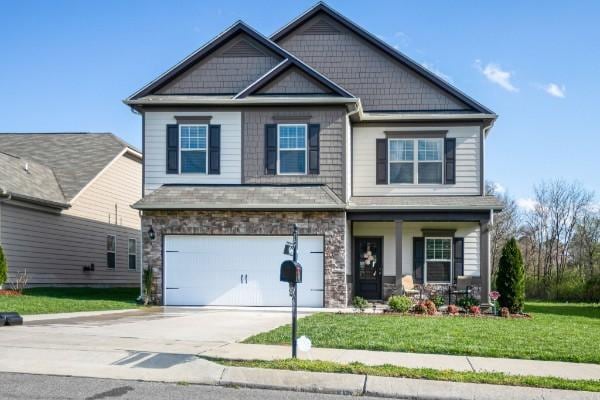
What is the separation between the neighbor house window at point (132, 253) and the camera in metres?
30.4

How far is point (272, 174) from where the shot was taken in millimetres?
20906

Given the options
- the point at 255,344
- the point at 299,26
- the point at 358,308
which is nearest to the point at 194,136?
the point at 299,26

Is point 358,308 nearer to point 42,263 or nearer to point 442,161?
point 442,161

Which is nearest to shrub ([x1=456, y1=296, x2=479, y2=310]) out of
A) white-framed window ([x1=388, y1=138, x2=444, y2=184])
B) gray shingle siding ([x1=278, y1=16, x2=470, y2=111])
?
white-framed window ([x1=388, y1=138, x2=444, y2=184])

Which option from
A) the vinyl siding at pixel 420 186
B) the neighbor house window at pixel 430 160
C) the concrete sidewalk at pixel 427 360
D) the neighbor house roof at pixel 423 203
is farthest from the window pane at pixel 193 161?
the concrete sidewalk at pixel 427 360

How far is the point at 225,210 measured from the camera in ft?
67.3

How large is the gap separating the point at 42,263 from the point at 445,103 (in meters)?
14.6

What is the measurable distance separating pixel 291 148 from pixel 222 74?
3.22 meters

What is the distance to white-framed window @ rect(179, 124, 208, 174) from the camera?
2116 centimetres

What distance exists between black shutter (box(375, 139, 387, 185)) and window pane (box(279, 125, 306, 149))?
9.78ft

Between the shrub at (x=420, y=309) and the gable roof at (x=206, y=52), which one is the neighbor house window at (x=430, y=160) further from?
the shrub at (x=420, y=309)

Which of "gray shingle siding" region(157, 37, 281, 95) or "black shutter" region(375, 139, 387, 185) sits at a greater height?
"gray shingle siding" region(157, 37, 281, 95)

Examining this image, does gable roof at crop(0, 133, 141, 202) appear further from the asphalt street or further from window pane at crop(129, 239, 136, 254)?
the asphalt street

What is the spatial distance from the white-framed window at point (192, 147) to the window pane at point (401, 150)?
235 inches
